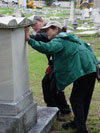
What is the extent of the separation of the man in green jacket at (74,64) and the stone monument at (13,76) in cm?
22

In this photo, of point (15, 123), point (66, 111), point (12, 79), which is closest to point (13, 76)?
point (12, 79)

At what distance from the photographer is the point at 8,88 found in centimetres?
352

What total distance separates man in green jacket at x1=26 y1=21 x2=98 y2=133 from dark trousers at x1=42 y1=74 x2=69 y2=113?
1.93ft

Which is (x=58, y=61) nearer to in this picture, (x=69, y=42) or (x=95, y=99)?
(x=69, y=42)

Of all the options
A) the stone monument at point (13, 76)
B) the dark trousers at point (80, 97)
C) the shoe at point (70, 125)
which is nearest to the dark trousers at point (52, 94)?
the shoe at point (70, 125)

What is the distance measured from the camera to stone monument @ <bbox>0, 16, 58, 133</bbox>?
3395 millimetres

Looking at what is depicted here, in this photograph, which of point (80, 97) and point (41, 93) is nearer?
point (80, 97)

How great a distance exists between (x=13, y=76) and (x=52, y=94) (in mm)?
1358

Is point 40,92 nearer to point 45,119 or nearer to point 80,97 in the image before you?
point 45,119

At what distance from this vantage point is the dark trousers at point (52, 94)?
460 cm

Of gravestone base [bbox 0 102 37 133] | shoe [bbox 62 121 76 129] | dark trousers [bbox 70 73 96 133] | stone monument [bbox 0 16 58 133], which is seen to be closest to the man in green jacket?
dark trousers [bbox 70 73 96 133]

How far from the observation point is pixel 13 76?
347 cm

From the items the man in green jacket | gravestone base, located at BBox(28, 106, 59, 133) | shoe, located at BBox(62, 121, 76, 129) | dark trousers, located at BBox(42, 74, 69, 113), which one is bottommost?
shoe, located at BBox(62, 121, 76, 129)

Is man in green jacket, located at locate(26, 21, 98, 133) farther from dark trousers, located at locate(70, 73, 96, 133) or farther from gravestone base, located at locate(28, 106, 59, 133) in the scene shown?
gravestone base, located at locate(28, 106, 59, 133)
